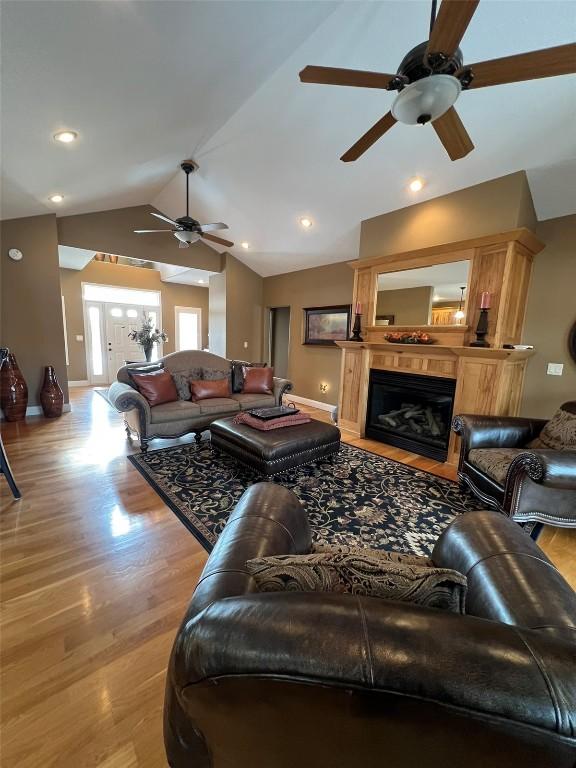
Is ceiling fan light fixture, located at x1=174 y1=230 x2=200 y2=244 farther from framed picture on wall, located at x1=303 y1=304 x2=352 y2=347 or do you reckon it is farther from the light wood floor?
the light wood floor

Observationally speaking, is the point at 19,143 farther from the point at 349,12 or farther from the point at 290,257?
the point at 290,257

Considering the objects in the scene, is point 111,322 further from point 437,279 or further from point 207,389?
point 437,279

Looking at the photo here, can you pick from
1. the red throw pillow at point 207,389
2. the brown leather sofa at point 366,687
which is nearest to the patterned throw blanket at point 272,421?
the red throw pillow at point 207,389

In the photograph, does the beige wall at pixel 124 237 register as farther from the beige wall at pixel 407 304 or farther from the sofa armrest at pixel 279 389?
the beige wall at pixel 407 304

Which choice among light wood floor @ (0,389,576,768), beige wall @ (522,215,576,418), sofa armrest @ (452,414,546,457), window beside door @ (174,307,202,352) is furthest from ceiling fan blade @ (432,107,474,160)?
window beside door @ (174,307,202,352)

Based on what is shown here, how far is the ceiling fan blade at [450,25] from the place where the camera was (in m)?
1.20

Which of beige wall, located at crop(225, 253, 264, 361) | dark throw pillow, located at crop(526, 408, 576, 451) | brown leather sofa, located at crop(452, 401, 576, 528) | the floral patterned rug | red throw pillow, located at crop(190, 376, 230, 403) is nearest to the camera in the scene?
brown leather sofa, located at crop(452, 401, 576, 528)

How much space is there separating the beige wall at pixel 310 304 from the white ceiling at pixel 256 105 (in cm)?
122

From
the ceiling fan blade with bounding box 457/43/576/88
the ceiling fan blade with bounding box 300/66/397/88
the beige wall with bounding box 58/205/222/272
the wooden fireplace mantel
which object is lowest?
the wooden fireplace mantel

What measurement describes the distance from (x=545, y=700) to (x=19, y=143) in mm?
4323

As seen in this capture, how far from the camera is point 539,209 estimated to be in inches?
124

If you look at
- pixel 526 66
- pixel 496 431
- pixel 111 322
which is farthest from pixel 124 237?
pixel 496 431

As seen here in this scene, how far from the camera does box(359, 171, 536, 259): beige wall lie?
9.75 feet

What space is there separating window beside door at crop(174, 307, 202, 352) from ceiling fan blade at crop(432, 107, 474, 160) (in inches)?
300
